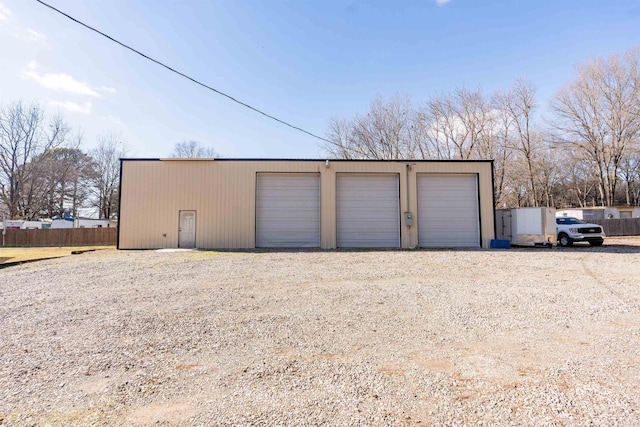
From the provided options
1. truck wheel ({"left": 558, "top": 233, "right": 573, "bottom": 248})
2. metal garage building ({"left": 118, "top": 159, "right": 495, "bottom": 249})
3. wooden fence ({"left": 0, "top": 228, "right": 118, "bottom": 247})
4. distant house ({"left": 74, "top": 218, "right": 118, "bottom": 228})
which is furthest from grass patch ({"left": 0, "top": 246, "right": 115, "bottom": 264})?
truck wheel ({"left": 558, "top": 233, "right": 573, "bottom": 248})

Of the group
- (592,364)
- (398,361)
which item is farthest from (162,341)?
(592,364)

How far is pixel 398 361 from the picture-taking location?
10.1ft

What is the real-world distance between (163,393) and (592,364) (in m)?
3.64

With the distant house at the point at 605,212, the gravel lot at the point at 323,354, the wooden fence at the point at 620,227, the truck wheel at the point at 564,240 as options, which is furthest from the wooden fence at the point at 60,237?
the wooden fence at the point at 620,227

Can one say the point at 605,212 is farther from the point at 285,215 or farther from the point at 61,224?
the point at 61,224

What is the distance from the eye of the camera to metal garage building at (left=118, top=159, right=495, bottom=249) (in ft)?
50.4

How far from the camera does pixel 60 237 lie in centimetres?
2283

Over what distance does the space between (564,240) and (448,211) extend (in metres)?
5.97

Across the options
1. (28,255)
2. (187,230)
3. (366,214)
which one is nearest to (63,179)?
(28,255)

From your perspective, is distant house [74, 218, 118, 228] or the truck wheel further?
distant house [74, 218, 118, 228]

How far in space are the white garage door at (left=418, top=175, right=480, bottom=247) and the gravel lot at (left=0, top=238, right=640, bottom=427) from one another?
9053mm

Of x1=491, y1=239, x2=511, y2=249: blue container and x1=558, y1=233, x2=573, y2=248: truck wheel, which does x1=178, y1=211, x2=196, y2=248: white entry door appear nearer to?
x1=491, y1=239, x2=511, y2=249: blue container

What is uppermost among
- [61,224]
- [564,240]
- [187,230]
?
[61,224]

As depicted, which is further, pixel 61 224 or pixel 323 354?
pixel 61 224
